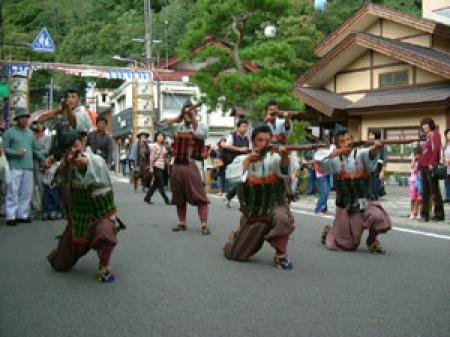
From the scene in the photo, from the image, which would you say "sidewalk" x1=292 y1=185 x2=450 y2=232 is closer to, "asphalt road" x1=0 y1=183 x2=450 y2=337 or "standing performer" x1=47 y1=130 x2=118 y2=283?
"asphalt road" x1=0 y1=183 x2=450 y2=337

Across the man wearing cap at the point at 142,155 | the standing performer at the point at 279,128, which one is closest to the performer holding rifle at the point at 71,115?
the standing performer at the point at 279,128

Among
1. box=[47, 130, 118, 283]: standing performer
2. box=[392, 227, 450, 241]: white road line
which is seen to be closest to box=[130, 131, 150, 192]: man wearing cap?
box=[392, 227, 450, 241]: white road line

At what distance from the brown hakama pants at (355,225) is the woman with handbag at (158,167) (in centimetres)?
604

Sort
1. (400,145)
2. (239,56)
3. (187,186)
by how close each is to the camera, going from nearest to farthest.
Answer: (187,186) → (239,56) → (400,145)

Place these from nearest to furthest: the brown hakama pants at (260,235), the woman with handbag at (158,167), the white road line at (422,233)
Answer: the brown hakama pants at (260,235) → the white road line at (422,233) → the woman with handbag at (158,167)

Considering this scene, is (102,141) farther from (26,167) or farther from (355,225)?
(355,225)

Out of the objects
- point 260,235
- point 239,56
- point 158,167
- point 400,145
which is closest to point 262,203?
point 260,235

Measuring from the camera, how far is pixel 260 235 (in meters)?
5.50

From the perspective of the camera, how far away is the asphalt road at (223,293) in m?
3.53

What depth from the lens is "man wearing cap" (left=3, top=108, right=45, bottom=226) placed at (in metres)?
8.55

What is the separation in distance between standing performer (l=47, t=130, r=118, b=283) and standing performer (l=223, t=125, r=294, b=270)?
1.46 metres

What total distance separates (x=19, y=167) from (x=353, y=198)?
5.66 meters

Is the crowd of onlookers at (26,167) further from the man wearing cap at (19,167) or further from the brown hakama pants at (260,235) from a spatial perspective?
the brown hakama pants at (260,235)

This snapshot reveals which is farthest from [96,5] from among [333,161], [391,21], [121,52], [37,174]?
[333,161]
